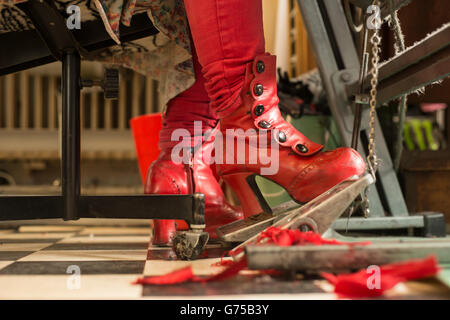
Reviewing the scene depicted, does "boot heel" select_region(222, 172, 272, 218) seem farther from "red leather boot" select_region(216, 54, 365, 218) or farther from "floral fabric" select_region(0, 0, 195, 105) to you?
"floral fabric" select_region(0, 0, 195, 105)

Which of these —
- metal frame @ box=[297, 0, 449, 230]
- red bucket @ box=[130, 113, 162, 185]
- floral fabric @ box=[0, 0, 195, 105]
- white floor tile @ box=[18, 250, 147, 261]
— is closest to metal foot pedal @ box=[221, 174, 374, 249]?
white floor tile @ box=[18, 250, 147, 261]

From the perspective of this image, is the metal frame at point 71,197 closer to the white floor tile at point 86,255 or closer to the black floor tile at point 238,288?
the white floor tile at point 86,255

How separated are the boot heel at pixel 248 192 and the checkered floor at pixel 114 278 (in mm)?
115

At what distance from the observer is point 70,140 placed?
81cm

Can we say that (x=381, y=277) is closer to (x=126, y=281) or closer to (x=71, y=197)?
(x=126, y=281)

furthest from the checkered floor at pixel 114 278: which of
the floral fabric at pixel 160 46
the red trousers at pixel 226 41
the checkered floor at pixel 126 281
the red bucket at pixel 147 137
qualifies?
the red bucket at pixel 147 137

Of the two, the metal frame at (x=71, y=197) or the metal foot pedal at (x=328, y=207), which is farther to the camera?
the metal frame at (x=71, y=197)

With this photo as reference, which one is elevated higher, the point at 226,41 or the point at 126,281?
the point at 226,41

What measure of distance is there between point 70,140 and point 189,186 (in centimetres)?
27

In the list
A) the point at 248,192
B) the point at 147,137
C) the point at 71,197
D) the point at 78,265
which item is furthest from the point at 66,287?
the point at 147,137

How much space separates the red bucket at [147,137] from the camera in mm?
1474

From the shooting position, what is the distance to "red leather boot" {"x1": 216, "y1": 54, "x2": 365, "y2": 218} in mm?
708

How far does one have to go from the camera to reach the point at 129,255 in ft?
2.79

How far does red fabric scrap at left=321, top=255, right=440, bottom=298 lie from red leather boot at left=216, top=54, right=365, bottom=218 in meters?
→ 0.21
